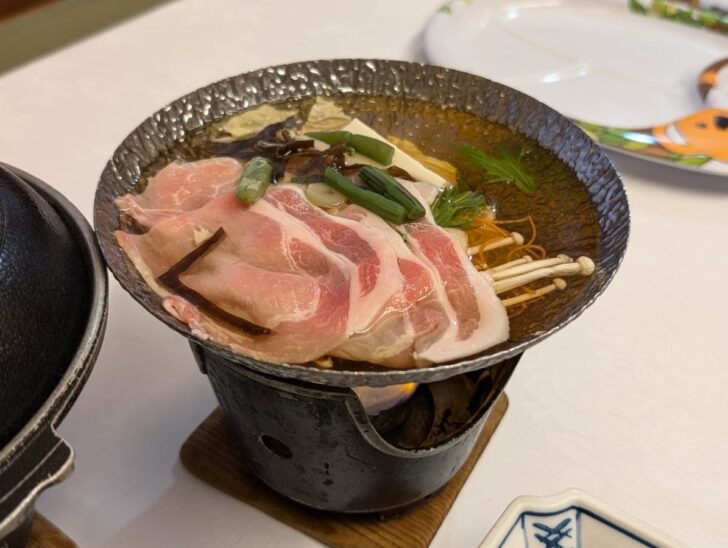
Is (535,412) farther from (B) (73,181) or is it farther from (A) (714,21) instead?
(A) (714,21)

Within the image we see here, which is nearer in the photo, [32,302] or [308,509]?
[32,302]

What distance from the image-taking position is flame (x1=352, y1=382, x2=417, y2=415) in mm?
1332

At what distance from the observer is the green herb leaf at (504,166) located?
54.9 inches

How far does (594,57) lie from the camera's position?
8.72 ft

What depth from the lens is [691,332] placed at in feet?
5.72

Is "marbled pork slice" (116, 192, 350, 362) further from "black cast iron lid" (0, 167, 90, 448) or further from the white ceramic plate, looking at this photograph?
the white ceramic plate

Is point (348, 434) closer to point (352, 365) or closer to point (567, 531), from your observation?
point (352, 365)

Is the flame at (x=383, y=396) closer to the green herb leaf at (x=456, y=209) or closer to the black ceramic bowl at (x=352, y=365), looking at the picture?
the black ceramic bowl at (x=352, y=365)

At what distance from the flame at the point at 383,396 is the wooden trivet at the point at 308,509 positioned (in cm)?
21

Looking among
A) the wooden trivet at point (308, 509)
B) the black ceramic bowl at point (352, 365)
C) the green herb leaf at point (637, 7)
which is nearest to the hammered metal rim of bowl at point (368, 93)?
the black ceramic bowl at point (352, 365)

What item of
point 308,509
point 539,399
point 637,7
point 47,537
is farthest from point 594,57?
point 47,537

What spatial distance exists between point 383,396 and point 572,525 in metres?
0.41

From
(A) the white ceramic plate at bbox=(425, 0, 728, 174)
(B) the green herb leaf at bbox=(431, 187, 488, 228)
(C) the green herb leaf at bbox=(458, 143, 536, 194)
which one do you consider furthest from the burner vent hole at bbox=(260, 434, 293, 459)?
(A) the white ceramic plate at bbox=(425, 0, 728, 174)

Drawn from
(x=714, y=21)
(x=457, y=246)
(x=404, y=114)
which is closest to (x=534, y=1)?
(x=714, y=21)
